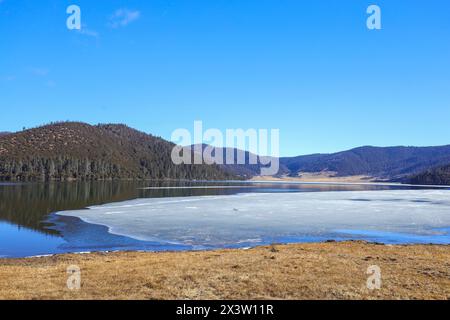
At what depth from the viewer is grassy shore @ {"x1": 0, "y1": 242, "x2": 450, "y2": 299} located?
46.0 feet

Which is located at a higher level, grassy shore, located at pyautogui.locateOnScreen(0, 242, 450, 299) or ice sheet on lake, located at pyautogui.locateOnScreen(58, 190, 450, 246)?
grassy shore, located at pyautogui.locateOnScreen(0, 242, 450, 299)

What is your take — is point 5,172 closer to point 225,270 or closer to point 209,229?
point 209,229

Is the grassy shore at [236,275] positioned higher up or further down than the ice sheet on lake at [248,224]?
higher up

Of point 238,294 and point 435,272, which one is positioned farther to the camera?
point 435,272

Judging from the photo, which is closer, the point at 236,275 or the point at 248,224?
the point at 236,275

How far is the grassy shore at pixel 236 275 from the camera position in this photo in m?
14.0

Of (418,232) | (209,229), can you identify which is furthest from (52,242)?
(418,232)

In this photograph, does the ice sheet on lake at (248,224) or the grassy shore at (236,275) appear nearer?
the grassy shore at (236,275)

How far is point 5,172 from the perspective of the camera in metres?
191

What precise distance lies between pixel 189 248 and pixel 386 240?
15.1 metres

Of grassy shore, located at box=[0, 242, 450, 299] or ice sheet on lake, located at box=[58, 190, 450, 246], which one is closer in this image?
grassy shore, located at box=[0, 242, 450, 299]

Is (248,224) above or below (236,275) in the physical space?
below

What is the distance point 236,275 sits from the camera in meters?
16.8
